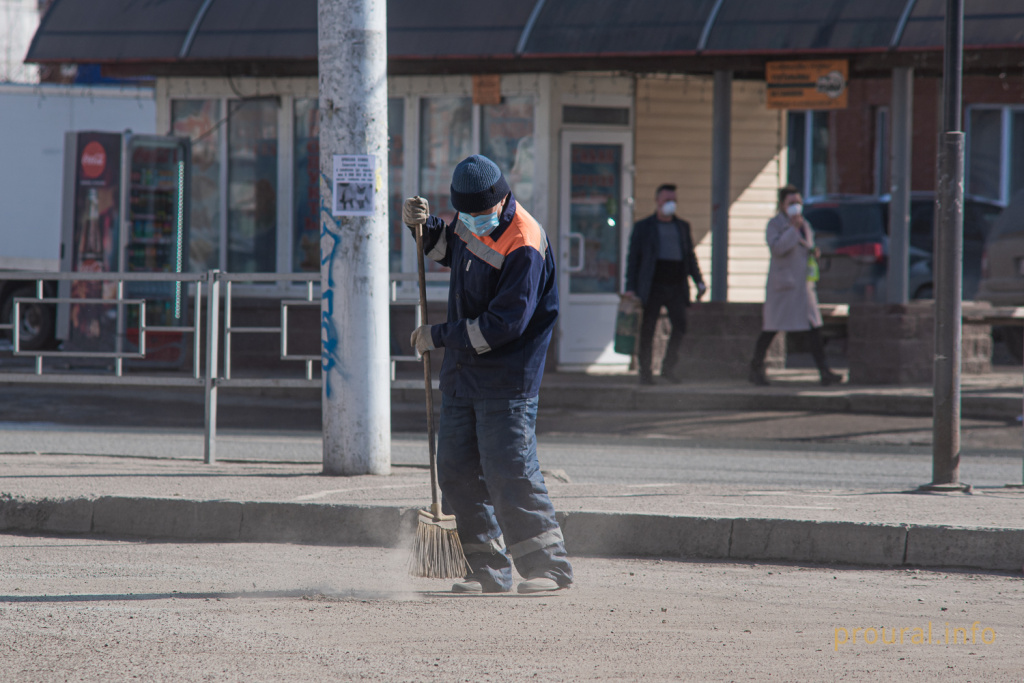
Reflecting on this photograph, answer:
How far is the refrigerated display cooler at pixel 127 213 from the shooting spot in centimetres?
1420

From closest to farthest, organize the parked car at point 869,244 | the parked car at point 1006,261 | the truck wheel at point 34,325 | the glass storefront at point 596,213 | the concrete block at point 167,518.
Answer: the concrete block at point 167,518, the truck wheel at point 34,325, the parked car at point 1006,261, the glass storefront at point 596,213, the parked car at point 869,244

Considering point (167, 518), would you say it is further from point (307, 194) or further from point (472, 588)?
point (307, 194)

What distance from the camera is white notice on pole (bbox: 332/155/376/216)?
7.48m

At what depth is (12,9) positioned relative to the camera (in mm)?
41375

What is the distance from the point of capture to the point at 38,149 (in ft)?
60.7

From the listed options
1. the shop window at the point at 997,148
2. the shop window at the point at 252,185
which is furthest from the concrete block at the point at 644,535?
the shop window at the point at 997,148

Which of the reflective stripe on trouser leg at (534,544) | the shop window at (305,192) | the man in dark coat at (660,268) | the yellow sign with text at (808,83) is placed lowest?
the reflective stripe on trouser leg at (534,544)

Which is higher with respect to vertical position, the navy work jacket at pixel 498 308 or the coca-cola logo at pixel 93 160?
the coca-cola logo at pixel 93 160

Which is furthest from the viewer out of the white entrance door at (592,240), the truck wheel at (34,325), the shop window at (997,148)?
the shop window at (997,148)

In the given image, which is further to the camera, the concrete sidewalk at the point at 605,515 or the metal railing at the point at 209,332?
the metal railing at the point at 209,332

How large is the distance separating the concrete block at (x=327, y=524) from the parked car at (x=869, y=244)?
449 inches

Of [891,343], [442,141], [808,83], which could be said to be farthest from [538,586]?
[442,141]

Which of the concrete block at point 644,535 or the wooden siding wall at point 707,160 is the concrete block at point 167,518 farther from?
the wooden siding wall at point 707,160

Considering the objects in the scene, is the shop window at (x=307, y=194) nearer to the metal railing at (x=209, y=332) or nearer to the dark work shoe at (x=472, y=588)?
the metal railing at (x=209, y=332)
